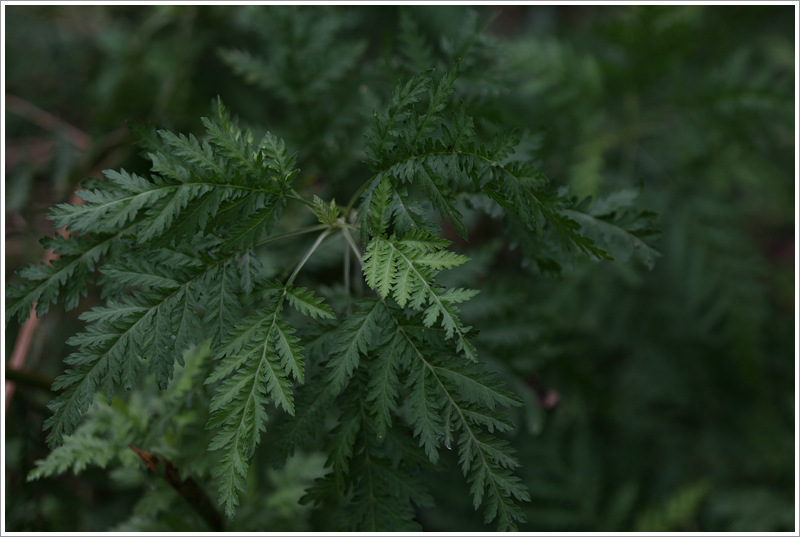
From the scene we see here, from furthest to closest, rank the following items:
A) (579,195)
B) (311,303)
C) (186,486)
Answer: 1. (579,195)
2. (186,486)
3. (311,303)

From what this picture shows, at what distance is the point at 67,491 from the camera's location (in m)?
1.91

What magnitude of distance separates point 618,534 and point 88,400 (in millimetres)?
1836

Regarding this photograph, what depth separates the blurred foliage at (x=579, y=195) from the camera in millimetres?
2020

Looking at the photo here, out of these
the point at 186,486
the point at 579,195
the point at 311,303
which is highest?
the point at 579,195

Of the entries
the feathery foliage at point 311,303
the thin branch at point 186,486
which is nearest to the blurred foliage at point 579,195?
the thin branch at point 186,486

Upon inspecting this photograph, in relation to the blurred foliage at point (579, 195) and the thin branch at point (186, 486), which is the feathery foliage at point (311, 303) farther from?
the blurred foliage at point (579, 195)

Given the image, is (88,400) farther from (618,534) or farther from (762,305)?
(762,305)

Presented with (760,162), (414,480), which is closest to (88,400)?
(414,480)

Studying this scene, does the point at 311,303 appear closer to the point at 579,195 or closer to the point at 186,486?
the point at 186,486

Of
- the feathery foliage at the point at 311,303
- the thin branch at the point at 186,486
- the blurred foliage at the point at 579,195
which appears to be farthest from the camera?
the blurred foliage at the point at 579,195

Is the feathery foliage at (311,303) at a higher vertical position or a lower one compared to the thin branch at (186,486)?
higher

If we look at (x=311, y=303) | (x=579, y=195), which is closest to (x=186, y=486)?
(x=311, y=303)

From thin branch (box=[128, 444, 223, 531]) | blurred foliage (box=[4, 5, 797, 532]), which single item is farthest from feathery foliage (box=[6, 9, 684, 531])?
blurred foliage (box=[4, 5, 797, 532])

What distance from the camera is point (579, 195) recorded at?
2.38 metres
